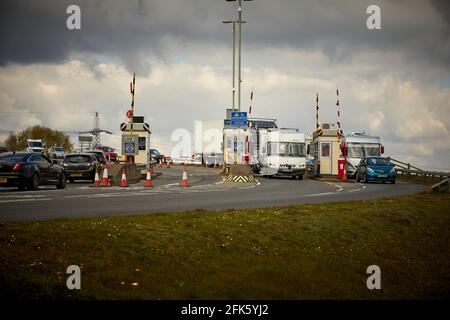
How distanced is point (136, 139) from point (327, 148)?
12282 millimetres

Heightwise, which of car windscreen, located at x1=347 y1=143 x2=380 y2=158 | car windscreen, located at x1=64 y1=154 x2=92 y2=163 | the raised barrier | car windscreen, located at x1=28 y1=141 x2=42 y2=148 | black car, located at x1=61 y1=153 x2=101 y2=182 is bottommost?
the raised barrier

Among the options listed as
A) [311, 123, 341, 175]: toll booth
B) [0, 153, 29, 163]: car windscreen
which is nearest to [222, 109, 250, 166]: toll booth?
[311, 123, 341, 175]: toll booth

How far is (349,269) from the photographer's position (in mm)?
12133

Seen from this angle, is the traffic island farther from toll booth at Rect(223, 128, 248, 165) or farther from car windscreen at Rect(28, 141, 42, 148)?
car windscreen at Rect(28, 141, 42, 148)

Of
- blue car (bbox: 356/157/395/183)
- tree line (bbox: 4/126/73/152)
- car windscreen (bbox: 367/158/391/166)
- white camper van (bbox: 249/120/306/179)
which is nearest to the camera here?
blue car (bbox: 356/157/395/183)

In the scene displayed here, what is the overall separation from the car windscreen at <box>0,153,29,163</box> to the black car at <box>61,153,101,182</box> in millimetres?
8648

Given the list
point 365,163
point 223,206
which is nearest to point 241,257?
point 223,206

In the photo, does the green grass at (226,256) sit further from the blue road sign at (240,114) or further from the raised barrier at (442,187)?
the blue road sign at (240,114)

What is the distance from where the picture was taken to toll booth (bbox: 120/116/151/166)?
41.8 metres

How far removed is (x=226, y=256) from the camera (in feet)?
37.4

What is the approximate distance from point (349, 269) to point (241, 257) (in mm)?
2011

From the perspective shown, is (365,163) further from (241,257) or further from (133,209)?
(241,257)

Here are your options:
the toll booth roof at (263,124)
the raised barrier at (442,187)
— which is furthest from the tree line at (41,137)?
the raised barrier at (442,187)

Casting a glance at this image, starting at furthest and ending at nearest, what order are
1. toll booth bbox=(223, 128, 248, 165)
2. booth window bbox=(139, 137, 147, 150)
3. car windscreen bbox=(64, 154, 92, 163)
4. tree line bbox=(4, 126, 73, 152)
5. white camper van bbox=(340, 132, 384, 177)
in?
tree line bbox=(4, 126, 73, 152) < toll booth bbox=(223, 128, 248, 165) < white camper van bbox=(340, 132, 384, 177) < booth window bbox=(139, 137, 147, 150) < car windscreen bbox=(64, 154, 92, 163)
